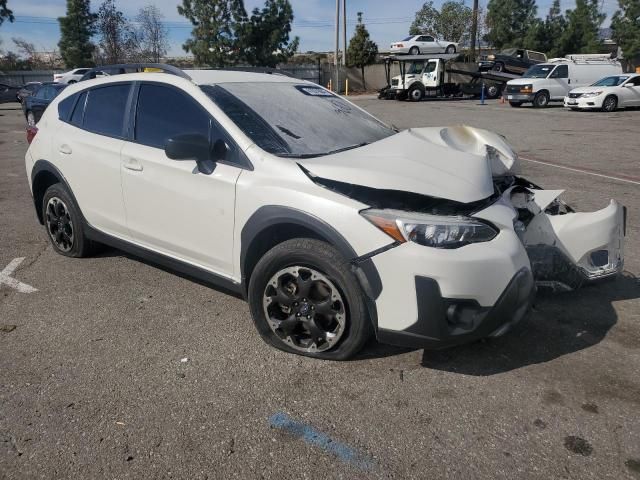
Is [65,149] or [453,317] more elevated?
[65,149]

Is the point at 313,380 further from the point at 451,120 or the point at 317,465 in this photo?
the point at 451,120

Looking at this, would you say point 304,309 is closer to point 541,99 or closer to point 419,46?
point 541,99

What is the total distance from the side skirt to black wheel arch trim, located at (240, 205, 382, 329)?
0.34 metres

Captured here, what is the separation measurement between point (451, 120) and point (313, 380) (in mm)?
17631

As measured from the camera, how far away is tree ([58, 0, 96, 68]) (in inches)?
1829

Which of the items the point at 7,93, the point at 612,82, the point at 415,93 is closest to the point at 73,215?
the point at 612,82

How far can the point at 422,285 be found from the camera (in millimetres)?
2701

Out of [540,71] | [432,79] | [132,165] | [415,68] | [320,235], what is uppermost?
[415,68]

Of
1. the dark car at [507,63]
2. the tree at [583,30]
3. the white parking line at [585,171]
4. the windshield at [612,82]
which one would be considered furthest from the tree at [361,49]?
the white parking line at [585,171]

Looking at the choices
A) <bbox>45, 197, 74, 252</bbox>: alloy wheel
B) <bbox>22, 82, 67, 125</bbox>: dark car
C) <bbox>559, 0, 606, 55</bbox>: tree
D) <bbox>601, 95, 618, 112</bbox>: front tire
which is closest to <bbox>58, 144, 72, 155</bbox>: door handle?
<bbox>45, 197, 74, 252</bbox>: alloy wheel

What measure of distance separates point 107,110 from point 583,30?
5619cm

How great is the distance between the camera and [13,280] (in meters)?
4.58

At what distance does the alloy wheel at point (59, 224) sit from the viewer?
15.9 ft

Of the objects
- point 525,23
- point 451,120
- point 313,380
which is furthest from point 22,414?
point 525,23
